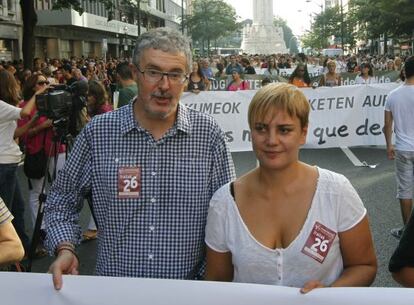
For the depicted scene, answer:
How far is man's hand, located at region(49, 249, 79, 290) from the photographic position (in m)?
2.15

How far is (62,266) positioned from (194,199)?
1.84ft

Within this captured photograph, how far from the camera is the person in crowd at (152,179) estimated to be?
238 cm

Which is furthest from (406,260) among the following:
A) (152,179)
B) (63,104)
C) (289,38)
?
(289,38)

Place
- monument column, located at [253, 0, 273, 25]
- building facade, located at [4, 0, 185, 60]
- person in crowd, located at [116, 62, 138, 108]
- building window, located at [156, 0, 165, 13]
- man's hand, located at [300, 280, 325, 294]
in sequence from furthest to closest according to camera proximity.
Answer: monument column, located at [253, 0, 273, 25] → building window, located at [156, 0, 165, 13] → building facade, located at [4, 0, 185, 60] → person in crowd, located at [116, 62, 138, 108] → man's hand, located at [300, 280, 325, 294]

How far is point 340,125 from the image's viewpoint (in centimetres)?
1146

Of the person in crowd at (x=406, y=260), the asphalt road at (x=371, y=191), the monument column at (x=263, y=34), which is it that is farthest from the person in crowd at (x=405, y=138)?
the monument column at (x=263, y=34)

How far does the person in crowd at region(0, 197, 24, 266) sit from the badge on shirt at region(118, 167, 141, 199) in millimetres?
445

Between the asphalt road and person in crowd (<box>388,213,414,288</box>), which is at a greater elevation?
person in crowd (<box>388,213,414,288</box>)

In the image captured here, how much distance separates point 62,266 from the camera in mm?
2268

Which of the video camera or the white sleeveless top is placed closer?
the white sleeveless top

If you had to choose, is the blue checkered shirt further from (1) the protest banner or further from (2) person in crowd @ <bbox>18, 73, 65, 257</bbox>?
(1) the protest banner

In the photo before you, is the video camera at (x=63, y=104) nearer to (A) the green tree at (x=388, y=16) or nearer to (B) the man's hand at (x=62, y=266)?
(B) the man's hand at (x=62, y=266)

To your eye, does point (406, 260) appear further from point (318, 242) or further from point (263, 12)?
point (263, 12)

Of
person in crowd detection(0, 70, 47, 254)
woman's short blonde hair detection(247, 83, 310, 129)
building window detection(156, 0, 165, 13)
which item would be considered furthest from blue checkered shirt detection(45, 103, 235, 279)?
building window detection(156, 0, 165, 13)
